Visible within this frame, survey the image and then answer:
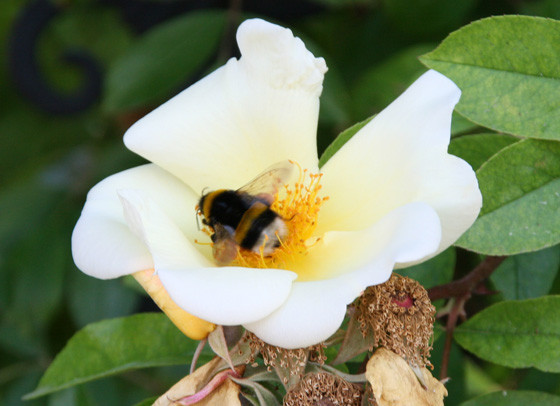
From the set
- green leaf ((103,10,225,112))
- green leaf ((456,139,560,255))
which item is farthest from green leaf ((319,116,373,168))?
green leaf ((103,10,225,112))

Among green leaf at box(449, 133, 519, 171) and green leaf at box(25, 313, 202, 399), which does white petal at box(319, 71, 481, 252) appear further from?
green leaf at box(25, 313, 202, 399)

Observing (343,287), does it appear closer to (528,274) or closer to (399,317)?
(399,317)

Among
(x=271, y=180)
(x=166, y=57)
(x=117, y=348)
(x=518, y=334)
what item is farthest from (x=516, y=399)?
(x=166, y=57)

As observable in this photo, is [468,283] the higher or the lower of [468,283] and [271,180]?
the lower

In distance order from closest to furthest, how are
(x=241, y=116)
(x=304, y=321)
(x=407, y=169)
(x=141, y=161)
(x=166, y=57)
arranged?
(x=304, y=321) < (x=407, y=169) < (x=241, y=116) < (x=166, y=57) < (x=141, y=161)

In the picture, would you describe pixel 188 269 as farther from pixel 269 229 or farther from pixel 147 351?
pixel 147 351

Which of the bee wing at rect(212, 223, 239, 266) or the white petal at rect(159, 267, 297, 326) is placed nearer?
the white petal at rect(159, 267, 297, 326)

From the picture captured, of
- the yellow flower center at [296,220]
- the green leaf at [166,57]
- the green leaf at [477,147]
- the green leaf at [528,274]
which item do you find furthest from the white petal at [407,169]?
the green leaf at [166,57]

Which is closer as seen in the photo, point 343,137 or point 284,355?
point 284,355
